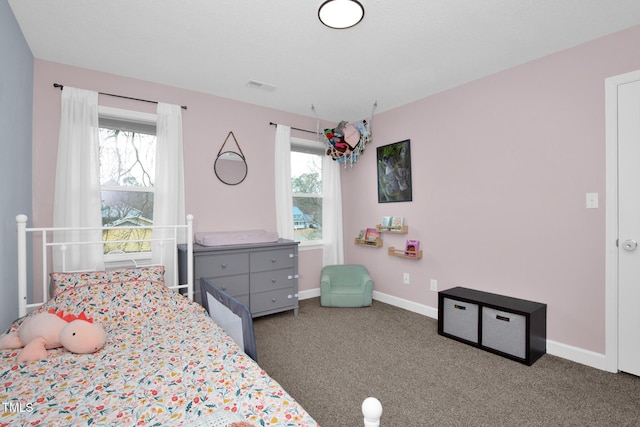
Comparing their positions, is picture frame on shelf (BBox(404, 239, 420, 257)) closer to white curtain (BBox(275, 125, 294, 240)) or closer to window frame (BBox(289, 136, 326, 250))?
window frame (BBox(289, 136, 326, 250))

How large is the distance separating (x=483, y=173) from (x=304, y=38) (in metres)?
1.95

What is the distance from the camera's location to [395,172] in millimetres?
3658

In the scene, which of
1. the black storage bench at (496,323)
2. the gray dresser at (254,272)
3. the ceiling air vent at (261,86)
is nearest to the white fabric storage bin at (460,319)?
the black storage bench at (496,323)

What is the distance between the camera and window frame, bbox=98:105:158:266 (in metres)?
2.74

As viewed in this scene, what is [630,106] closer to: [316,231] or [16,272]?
[316,231]

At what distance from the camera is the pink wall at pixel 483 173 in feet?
7.41

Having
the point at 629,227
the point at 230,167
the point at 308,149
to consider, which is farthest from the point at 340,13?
the point at 629,227

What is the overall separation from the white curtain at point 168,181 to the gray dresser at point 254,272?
0.17 metres

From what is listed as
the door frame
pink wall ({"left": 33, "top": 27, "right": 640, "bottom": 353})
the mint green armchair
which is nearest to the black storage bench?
pink wall ({"left": 33, "top": 27, "right": 640, "bottom": 353})

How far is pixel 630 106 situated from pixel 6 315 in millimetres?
4210

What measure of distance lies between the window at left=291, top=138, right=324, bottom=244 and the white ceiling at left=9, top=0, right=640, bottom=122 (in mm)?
1058

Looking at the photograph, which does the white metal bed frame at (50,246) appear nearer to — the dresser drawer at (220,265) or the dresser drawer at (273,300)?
the dresser drawer at (220,265)

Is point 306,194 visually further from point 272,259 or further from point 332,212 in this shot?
point 272,259

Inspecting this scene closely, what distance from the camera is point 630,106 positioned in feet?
6.77
